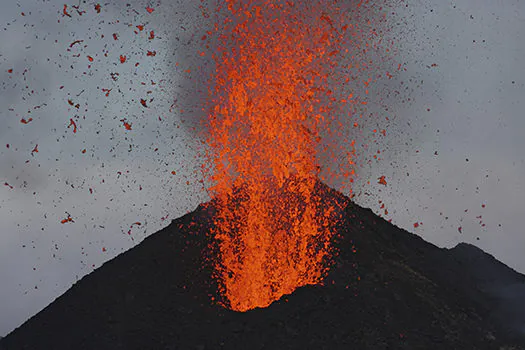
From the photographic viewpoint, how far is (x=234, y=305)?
79.4 feet

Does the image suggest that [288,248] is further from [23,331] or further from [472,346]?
[23,331]

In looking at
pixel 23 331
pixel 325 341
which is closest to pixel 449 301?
pixel 325 341

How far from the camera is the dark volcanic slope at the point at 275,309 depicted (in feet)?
69.9

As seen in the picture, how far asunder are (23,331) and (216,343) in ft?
34.7

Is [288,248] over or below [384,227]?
below

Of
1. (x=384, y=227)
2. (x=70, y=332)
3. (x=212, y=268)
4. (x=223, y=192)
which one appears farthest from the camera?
(x=384, y=227)

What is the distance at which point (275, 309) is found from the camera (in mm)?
21812

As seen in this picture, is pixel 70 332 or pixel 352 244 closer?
pixel 70 332

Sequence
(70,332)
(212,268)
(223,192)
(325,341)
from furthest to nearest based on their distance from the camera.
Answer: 1. (223,192)
2. (212,268)
3. (70,332)
4. (325,341)

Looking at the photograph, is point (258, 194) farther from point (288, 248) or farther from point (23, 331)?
point (23, 331)

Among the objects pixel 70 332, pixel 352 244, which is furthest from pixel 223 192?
pixel 70 332

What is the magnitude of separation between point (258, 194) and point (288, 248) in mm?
3504

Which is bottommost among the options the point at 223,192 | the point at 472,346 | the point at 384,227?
the point at 472,346

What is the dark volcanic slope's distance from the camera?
21.3 metres
